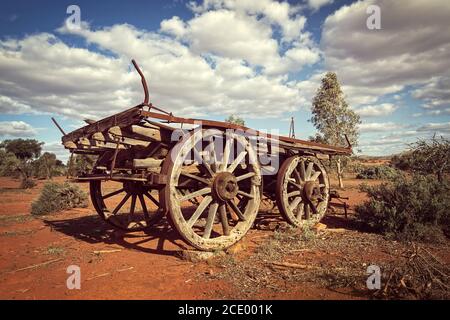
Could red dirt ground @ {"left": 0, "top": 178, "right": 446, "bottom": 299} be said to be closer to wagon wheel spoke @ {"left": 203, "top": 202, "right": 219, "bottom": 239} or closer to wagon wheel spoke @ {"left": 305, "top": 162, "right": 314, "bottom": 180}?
wagon wheel spoke @ {"left": 203, "top": 202, "right": 219, "bottom": 239}

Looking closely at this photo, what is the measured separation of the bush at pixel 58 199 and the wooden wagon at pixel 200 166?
549 cm

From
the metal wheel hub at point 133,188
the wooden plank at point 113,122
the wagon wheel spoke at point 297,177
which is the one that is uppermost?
the wooden plank at point 113,122

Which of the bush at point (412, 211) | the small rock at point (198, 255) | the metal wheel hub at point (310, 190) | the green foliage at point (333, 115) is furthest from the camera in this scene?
the green foliage at point (333, 115)

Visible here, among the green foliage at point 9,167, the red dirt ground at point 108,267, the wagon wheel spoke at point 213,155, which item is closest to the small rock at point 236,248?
the red dirt ground at point 108,267

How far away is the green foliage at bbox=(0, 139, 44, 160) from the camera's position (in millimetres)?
43969

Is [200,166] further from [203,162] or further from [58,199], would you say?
[58,199]

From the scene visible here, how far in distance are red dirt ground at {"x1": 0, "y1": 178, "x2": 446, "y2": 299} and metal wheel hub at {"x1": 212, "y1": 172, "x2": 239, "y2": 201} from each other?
1082mm

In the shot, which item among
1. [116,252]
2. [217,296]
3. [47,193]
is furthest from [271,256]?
[47,193]

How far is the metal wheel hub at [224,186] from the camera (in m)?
5.00

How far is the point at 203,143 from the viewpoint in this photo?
18.0 ft

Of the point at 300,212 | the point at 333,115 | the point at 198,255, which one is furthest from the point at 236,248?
the point at 333,115

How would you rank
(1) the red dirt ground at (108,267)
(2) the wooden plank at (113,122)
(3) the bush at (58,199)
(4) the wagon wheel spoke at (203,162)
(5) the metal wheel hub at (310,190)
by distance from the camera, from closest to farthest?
(1) the red dirt ground at (108,267) → (2) the wooden plank at (113,122) → (4) the wagon wheel spoke at (203,162) → (5) the metal wheel hub at (310,190) → (3) the bush at (58,199)

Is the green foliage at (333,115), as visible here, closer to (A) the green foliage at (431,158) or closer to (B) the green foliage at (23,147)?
(A) the green foliage at (431,158)
